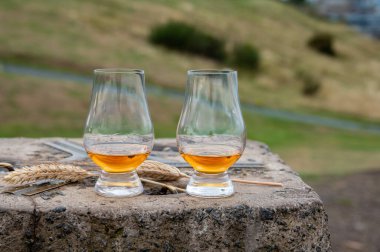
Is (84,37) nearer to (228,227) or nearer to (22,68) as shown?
(22,68)

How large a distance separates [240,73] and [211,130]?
3212 centimetres

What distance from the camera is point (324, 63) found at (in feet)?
134

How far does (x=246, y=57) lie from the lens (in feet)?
116

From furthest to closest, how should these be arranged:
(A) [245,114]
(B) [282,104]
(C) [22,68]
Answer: (B) [282,104] → (C) [22,68] → (A) [245,114]

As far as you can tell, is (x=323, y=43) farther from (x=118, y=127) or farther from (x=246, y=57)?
(x=118, y=127)

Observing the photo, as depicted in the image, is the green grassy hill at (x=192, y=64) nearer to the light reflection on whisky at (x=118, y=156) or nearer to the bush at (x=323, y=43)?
the bush at (x=323, y=43)

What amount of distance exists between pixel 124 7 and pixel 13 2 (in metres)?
9.28

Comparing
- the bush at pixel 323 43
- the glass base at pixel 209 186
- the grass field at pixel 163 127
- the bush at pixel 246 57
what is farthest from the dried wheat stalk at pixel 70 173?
the bush at pixel 323 43

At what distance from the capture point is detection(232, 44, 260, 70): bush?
3538 centimetres

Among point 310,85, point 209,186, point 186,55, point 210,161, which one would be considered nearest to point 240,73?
point 186,55

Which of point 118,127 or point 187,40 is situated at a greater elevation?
point 118,127

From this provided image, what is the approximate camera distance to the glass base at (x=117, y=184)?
8.36 feet

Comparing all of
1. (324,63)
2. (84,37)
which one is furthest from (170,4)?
(84,37)

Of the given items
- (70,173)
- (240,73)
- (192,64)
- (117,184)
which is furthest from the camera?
(240,73)
